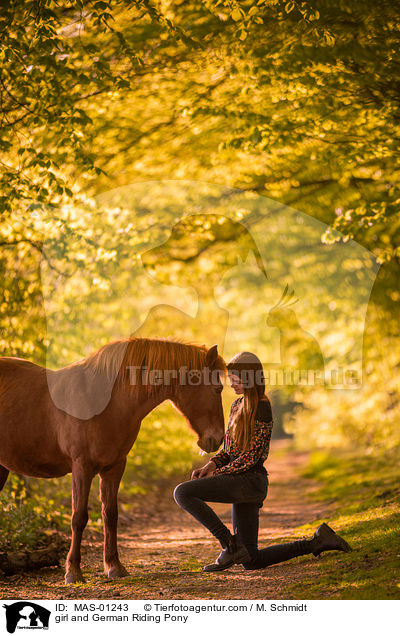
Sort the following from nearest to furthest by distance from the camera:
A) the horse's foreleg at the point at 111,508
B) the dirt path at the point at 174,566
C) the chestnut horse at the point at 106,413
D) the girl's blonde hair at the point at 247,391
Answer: the dirt path at the point at 174,566, the girl's blonde hair at the point at 247,391, the chestnut horse at the point at 106,413, the horse's foreleg at the point at 111,508

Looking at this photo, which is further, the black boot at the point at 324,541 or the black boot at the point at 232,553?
the black boot at the point at 324,541

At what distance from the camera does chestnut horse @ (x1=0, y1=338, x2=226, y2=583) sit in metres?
4.78

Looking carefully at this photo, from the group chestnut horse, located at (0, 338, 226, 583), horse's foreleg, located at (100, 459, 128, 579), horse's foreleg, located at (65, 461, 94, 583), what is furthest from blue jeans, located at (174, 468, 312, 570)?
horse's foreleg, located at (65, 461, 94, 583)

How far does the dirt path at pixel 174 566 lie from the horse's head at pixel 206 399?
1077 millimetres

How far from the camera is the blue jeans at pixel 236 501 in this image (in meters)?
4.60

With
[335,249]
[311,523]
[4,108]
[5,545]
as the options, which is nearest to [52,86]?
[4,108]

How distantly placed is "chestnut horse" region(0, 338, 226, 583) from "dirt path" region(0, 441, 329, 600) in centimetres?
29

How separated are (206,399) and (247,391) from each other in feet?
1.12

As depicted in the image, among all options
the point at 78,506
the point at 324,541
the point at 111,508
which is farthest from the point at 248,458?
the point at 78,506

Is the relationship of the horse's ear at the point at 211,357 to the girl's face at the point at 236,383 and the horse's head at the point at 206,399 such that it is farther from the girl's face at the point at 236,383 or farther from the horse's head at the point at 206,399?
the girl's face at the point at 236,383

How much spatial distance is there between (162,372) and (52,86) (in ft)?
11.3

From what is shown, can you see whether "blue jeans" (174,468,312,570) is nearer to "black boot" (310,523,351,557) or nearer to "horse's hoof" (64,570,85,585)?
"black boot" (310,523,351,557)

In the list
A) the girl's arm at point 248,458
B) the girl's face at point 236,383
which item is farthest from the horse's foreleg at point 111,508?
the girl's face at point 236,383

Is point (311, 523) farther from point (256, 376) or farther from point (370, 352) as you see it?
point (370, 352)
